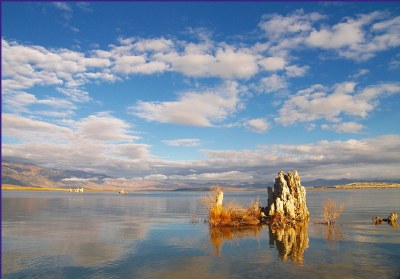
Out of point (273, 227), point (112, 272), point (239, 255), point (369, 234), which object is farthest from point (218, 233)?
point (112, 272)

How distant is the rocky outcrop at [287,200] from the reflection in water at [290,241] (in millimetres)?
2818

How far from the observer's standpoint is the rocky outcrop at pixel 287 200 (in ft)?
210

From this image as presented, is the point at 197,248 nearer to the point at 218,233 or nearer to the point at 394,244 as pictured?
the point at 218,233

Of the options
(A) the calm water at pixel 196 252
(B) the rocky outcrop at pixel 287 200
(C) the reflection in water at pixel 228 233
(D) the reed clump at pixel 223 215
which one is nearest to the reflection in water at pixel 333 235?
(A) the calm water at pixel 196 252

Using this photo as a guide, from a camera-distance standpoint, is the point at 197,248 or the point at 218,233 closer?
the point at 197,248

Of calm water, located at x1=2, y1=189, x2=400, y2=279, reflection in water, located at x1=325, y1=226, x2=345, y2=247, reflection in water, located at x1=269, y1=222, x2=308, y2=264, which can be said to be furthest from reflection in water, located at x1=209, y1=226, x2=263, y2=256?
reflection in water, located at x1=325, y1=226, x2=345, y2=247

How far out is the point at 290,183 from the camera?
67.4 meters

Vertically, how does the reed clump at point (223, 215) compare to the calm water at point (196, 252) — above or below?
above

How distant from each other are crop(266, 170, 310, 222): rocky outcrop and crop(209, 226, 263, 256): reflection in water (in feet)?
19.2

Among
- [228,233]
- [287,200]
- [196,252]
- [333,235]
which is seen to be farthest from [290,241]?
[287,200]

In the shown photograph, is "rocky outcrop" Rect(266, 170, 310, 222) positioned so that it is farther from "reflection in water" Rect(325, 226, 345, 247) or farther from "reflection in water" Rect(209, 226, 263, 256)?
"reflection in water" Rect(325, 226, 345, 247)

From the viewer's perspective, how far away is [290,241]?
46.1 meters

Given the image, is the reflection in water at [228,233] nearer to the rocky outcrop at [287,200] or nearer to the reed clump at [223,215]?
the reed clump at [223,215]

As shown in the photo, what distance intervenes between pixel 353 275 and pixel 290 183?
3866 centimetres
